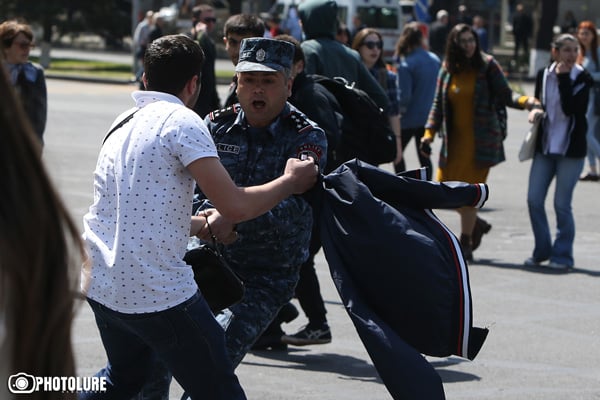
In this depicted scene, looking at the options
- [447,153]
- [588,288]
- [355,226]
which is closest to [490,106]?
[447,153]

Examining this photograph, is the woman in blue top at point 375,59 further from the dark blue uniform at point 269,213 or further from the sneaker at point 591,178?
the dark blue uniform at point 269,213

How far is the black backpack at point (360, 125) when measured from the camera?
678 cm

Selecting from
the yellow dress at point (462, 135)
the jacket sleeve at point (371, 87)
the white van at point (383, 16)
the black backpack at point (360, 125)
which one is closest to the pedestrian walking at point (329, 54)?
the jacket sleeve at point (371, 87)

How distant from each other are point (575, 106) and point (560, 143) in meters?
0.31

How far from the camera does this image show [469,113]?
32.8 ft

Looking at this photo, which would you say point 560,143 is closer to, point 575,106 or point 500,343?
point 575,106

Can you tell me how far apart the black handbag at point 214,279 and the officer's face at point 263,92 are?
793 millimetres

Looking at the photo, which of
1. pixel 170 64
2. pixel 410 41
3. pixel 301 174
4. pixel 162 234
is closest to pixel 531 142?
pixel 410 41

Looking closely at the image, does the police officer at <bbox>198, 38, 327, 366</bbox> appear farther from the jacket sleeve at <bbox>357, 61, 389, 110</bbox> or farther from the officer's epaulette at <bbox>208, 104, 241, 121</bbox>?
the jacket sleeve at <bbox>357, 61, 389, 110</bbox>

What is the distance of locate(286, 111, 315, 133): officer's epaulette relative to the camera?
5.29 meters

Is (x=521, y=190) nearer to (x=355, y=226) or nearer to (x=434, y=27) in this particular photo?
(x=355, y=226)

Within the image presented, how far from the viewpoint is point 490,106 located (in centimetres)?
991

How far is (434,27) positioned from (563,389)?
87.3 ft

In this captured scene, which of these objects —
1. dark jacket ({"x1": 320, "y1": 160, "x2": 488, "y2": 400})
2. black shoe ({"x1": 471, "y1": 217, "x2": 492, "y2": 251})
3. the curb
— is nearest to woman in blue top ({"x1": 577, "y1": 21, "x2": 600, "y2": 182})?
black shoe ({"x1": 471, "y1": 217, "x2": 492, "y2": 251})
